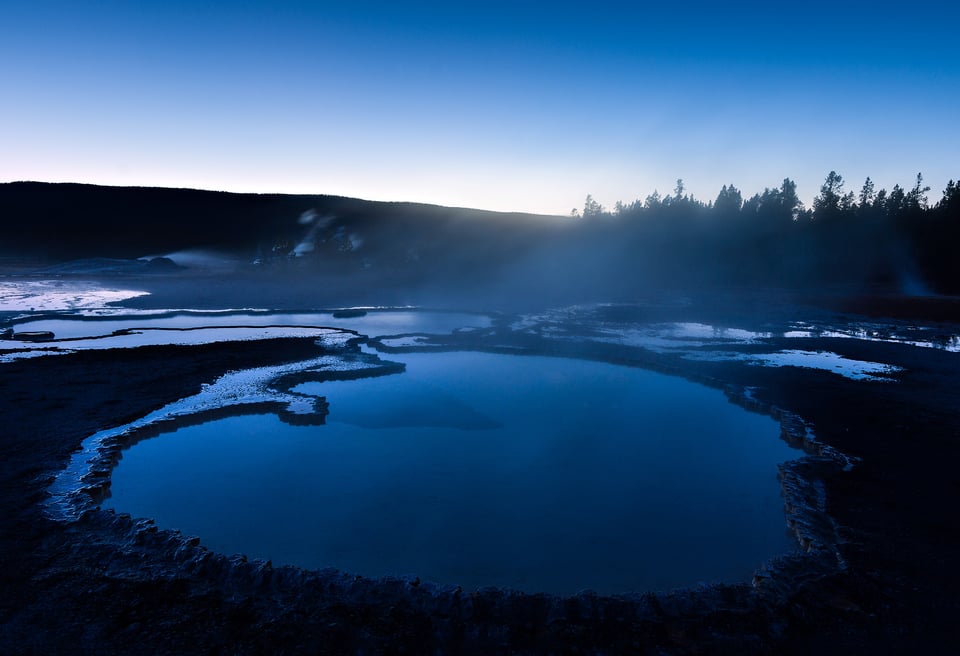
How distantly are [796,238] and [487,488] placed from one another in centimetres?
4972

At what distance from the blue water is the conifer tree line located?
108 feet

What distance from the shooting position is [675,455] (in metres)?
6.92

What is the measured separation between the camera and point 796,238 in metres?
47.0

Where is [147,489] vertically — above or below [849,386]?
below

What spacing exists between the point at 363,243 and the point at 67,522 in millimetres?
59896

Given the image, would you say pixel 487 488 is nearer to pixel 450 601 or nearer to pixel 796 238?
pixel 450 601

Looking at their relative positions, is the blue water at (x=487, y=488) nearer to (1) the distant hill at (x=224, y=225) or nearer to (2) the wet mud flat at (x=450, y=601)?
(2) the wet mud flat at (x=450, y=601)

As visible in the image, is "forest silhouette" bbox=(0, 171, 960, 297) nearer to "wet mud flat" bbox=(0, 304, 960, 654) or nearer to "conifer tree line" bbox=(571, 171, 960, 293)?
"conifer tree line" bbox=(571, 171, 960, 293)

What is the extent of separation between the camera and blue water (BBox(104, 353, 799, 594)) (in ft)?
14.7

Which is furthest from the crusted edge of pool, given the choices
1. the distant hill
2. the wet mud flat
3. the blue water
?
the distant hill

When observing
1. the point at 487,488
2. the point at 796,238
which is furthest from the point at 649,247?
the point at 487,488

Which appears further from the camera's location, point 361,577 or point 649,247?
point 649,247

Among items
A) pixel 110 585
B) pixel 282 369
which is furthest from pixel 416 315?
pixel 110 585

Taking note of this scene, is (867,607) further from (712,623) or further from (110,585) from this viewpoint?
(110,585)
